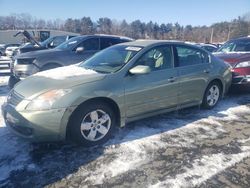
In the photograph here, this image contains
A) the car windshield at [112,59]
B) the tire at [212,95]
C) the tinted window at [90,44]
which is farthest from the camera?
the tinted window at [90,44]

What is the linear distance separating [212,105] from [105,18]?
309ft

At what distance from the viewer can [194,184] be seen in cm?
323

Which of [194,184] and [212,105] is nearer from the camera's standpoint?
[194,184]

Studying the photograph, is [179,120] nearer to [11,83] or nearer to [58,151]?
[58,151]

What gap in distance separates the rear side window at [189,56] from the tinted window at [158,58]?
0.23m

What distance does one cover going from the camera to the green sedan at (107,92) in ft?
12.6

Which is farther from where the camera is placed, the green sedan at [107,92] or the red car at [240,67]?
the red car at [240,67]

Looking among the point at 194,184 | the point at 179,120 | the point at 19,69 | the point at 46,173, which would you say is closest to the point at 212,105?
the point at 179,120

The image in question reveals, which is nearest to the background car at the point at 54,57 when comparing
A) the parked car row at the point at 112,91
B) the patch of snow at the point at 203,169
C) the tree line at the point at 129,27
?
the parked car row at the point at 112,91

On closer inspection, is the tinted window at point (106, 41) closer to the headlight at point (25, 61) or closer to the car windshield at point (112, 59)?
the headlight at point (25, 61)

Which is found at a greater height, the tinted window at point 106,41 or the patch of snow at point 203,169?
the tinted window at point 106,41

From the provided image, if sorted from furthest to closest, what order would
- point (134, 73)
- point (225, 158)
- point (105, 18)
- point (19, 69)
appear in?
point (105, 18) < point (19, 69) < point (134, 73) < point (225, 158)

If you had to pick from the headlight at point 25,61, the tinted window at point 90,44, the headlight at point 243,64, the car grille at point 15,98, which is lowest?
the car grille at point 15,98

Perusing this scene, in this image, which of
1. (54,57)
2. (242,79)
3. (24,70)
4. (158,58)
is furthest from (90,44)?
(242,79)
